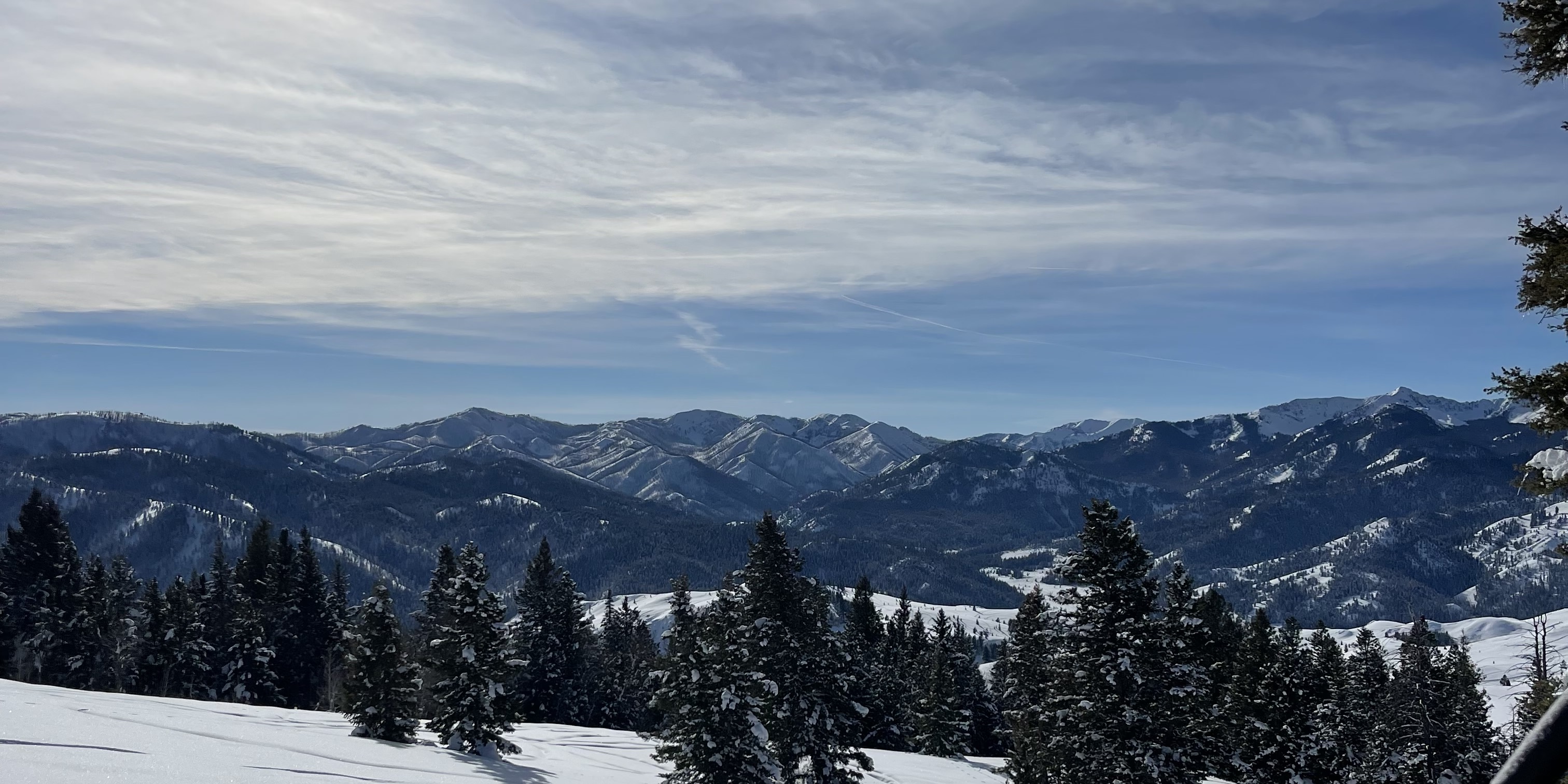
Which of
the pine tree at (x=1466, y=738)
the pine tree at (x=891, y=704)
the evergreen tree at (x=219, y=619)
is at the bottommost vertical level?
the pine tree at (x=891, y=704)

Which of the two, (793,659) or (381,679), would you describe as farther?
(381,679)

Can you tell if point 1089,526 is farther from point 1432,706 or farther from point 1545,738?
point 1545,738

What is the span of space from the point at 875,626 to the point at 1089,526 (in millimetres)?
55294

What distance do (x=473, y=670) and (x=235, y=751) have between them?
17583mm

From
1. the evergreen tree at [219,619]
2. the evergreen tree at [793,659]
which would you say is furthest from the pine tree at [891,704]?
the evergreen tree at [219,619]

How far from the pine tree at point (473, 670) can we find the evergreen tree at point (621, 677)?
28.9 meters

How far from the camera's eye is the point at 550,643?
67.6 meters

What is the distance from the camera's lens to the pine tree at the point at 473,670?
129ft

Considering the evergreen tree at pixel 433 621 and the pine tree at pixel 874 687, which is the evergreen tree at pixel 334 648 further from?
the pine tree at pixel 874 687

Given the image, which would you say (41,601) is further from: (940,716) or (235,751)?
(940,716)

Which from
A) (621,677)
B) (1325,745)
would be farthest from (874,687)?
(1325,745)

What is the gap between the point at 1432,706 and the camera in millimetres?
35188

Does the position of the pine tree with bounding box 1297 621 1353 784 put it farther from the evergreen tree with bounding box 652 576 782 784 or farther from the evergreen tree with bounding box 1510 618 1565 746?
the evergreen tree with bounding box 652 576 782 784

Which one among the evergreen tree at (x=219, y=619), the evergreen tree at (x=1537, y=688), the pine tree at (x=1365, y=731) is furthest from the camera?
the evergreen tree at (x=219, y=619)
